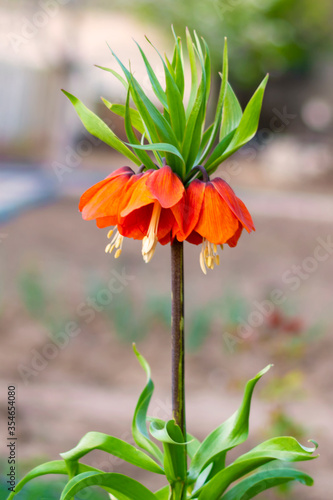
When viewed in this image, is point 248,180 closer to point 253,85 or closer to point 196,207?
point 253,85

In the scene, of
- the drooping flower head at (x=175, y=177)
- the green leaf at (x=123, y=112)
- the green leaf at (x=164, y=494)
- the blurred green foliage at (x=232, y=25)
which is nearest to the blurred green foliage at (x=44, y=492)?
the green leaf at (x=164, y=494)

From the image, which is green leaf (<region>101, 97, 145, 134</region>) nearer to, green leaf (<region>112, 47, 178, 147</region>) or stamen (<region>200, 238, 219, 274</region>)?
green leaf (<region>112, 47, 178, 147</region>)

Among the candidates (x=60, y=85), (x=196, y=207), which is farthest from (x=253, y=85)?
(x=196, y=207)

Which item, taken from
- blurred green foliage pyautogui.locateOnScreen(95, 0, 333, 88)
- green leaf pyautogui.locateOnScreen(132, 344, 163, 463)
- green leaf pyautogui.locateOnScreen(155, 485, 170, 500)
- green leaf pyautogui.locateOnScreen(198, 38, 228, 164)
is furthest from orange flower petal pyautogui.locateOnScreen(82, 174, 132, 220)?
blurred green foliage pyautogui.locateOnScreen(95, 0, 333, 88)

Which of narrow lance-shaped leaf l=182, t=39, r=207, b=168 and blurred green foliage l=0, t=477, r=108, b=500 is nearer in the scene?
narrow lance-shaped leaf l=182, t=39, r=207, b=168

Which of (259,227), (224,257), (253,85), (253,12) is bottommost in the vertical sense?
(224,257)

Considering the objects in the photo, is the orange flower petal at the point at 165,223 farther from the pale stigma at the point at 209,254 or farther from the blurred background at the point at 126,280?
the blurred background at the point at 126,280

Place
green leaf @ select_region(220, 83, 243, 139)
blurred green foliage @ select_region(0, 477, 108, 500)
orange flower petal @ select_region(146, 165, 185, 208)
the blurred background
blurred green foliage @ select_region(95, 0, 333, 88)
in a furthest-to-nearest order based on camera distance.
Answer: blurred green foliage @ select_region(95, 0, 333, 88) < the blurred background < blurred green foliage @ select_region(0, 477, 108, 500) < green leaf @ select_region(220, 83, 243, 139) < orange flower petal @ select_region(146, 165, 185, 208)
